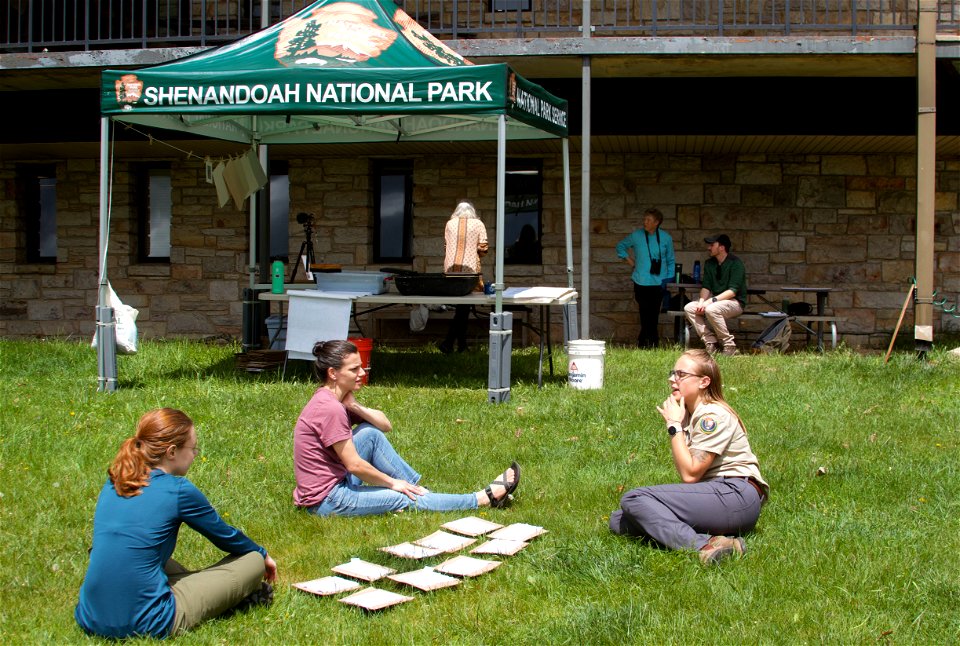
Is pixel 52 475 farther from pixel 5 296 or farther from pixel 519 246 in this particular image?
pixel 5 296

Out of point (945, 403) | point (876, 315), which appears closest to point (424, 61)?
point (945, 403)

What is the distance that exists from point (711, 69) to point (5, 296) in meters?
10.2

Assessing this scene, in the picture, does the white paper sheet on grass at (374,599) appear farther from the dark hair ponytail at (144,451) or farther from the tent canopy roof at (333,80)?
the tent canopy roof at (333,80)

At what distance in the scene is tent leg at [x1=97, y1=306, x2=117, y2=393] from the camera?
9.34m

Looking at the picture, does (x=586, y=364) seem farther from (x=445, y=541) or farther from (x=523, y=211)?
(x=523, y=211)

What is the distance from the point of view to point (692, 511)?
481cm

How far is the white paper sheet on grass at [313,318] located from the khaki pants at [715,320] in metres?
4.18

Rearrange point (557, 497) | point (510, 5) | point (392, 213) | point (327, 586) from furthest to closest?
1. point (392, 213)
2. point (510, 5)
3. point (557, 497)
4. point (327, 586)


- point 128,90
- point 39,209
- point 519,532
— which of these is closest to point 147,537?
point 519,532

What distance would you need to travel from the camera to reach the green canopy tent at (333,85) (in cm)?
863

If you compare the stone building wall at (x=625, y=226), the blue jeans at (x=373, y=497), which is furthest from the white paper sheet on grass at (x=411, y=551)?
the stone building wall at (x=625, y=226)

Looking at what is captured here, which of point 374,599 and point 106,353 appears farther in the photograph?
point 106,353

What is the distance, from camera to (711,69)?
11.8 metres

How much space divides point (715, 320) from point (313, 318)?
4.67 meters
